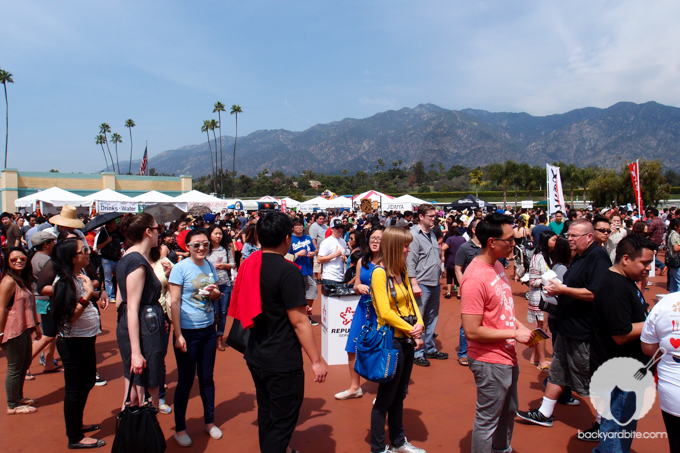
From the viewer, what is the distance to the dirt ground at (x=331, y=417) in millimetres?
3346

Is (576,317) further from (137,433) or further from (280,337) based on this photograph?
(137,433)

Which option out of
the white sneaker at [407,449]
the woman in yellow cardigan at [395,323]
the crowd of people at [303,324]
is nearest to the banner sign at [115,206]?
the crowd of people at [303,324]

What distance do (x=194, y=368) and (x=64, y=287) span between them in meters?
1.30

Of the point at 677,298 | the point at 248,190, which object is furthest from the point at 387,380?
the point at 248,190

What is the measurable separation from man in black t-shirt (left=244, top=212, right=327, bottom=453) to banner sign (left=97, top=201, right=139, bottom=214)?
1547cm

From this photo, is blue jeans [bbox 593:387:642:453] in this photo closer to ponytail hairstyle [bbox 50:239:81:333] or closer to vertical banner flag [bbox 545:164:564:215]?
ponytail hairstyle [bbox 50:239:81:333]

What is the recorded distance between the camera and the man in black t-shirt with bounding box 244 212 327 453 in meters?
2.36

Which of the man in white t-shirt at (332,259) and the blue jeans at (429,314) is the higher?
the man in white t-shirt at (332,259)

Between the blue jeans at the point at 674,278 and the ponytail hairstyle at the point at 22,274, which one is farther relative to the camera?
the blue jeans at the point at 674,278

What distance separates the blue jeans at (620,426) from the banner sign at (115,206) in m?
16.7

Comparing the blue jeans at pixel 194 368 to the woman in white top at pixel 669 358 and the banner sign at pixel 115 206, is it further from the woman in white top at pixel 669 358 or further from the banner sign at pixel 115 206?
the banner sign at pixel 115 206

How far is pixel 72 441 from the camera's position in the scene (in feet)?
10.8

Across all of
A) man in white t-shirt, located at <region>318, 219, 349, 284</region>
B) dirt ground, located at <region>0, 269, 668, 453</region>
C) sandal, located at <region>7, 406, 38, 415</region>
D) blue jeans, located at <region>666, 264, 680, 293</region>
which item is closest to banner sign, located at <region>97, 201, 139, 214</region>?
man in white t-shirt, located at <region>318, 219, 349, 284</region>

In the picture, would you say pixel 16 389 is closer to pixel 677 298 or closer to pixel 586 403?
pixel 677 298
